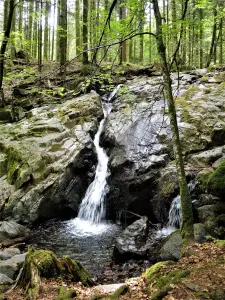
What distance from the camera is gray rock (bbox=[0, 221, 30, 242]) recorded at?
9201 millimetres

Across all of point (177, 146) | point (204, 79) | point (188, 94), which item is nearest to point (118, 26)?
point (177, 146)

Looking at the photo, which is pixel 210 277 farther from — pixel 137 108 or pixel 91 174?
pixel 137 108

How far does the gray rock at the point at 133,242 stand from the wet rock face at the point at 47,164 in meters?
3.51

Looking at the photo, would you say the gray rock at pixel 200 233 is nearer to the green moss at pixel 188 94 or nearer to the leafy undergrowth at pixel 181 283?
the leafy undergrowth at pixel 181 283

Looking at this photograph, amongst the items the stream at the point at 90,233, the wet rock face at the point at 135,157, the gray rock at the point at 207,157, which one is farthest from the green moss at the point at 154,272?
the gray rock at the point at 207,157

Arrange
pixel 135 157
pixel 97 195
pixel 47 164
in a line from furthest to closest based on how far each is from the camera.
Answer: pixel 47 164
pixel 97 195
pixel 135 157

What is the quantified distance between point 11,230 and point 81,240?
2.51 metres

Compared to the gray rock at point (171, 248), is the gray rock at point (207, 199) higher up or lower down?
higher up

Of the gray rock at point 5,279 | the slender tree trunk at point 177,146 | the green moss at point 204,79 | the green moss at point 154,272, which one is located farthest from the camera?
the green moss at point 204,79

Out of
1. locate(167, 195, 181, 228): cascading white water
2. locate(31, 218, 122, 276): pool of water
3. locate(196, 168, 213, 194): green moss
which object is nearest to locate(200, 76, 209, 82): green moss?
locate(196, 168, 213, 194): green moss

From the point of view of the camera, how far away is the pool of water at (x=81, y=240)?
8109mm

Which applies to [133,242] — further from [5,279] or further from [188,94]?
[188,94]

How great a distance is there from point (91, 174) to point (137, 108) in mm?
4231

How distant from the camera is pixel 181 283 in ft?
13.5
